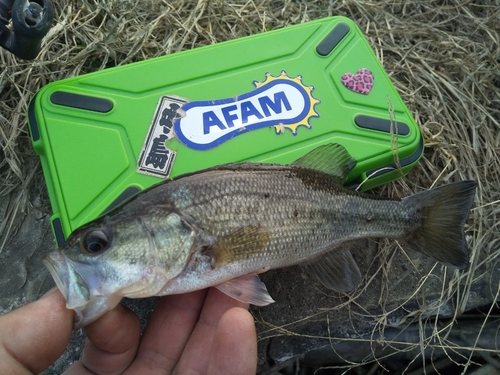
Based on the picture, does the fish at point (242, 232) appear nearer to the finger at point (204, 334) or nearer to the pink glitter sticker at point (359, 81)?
the finger at point (204, 334)

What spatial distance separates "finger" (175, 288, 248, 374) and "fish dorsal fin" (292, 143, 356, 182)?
2.63ft

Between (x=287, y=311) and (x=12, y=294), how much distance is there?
169 centimetres

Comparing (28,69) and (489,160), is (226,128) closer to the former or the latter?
(28,69)

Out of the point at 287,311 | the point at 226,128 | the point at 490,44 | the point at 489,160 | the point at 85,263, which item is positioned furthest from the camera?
the point at 490,44

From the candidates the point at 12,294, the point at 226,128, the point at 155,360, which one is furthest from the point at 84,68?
the point at 155,360

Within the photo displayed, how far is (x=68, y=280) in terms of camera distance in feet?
5.98

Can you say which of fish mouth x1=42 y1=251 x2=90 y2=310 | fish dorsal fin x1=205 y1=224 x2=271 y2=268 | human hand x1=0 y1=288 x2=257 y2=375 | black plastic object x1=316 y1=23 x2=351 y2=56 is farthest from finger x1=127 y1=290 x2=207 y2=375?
black plastic object x1=316 y1=23 x2=351 y2=56

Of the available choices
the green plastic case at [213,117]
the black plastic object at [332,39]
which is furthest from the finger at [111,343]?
the black plastic object at [332,39]

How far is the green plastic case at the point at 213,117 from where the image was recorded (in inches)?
95.7

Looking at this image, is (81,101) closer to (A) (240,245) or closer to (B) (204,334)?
(A) (240,245)

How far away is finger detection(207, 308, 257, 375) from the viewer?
1.84m

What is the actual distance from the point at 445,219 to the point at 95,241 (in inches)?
67.6

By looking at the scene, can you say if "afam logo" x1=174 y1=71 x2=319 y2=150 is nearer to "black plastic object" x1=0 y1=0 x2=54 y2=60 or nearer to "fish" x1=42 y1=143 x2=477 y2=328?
"fish" x1=42 y1=143 x2=477 y2=328

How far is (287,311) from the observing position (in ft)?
8.93
